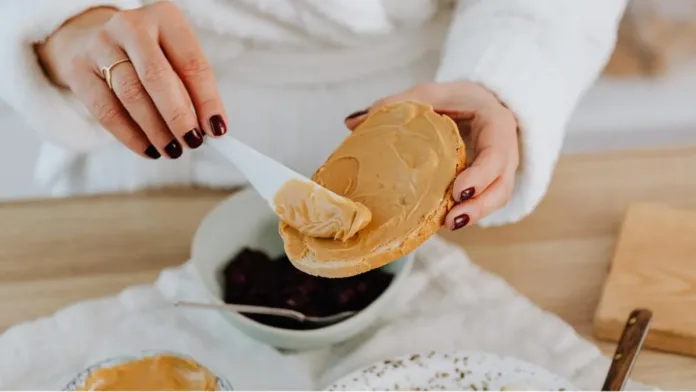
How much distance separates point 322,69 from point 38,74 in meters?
0.32

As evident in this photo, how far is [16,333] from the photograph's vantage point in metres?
0.69

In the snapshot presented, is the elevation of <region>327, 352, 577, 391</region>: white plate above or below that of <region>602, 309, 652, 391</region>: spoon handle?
below

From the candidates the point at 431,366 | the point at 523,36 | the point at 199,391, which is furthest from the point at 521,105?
the point at 199,391

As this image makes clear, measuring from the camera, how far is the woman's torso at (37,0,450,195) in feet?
2.68

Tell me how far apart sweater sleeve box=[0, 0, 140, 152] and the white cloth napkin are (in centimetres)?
17

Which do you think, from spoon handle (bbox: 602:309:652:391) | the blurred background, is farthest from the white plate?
the blurred background

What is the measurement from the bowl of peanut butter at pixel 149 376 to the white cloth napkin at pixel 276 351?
69 millimetres

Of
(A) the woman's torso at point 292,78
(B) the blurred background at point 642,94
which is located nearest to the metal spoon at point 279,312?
(A) the woman's torso at point 292,78

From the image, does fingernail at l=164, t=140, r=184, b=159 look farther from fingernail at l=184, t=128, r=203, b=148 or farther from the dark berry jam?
the dark berry jam

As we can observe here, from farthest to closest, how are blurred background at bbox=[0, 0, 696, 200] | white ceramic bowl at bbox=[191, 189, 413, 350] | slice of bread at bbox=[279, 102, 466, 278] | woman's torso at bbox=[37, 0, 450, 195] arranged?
blurred background at bbox=[0, 0, 696, 200] < woman's torso at bbox=[37, 0, 450, 195] < white ceramic bowl at bbox=[191, 189, 413, 350] < slice of bread at bbox=[279, 102, 466, 278]

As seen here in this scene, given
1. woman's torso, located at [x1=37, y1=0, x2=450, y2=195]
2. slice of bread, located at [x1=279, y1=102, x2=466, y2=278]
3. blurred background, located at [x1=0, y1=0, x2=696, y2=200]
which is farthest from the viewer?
blurred background, located at [x1=0, y1=0, x2=696, y2=200]

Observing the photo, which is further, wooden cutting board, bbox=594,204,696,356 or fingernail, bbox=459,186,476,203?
wooden cutting board, bbox=594,204,696,356

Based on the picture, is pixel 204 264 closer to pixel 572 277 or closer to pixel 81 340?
pixel 81 340

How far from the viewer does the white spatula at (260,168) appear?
0.55 meters
